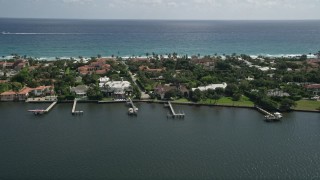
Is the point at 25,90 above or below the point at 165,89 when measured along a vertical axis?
below

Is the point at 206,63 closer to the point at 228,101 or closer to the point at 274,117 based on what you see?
the point at 228,101

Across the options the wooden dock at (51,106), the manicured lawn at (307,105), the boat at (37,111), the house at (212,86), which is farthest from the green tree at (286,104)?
the boat at (37,111)

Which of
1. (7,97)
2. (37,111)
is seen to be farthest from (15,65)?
(37,111)

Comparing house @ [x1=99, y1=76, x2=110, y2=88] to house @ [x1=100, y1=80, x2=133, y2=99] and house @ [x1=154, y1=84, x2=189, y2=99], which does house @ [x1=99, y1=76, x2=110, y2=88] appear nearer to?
house @ [x1=100, y1=80, x2=133, y2=99]

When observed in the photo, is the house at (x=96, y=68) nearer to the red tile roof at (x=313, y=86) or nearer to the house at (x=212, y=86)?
the house at (x=212, y=86)

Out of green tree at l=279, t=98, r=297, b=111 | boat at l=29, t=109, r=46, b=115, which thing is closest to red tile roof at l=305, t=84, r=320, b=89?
green tree at l=279, t=98, r=297, b=111

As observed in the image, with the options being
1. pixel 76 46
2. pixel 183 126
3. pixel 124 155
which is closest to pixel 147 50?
pixel 76 46
